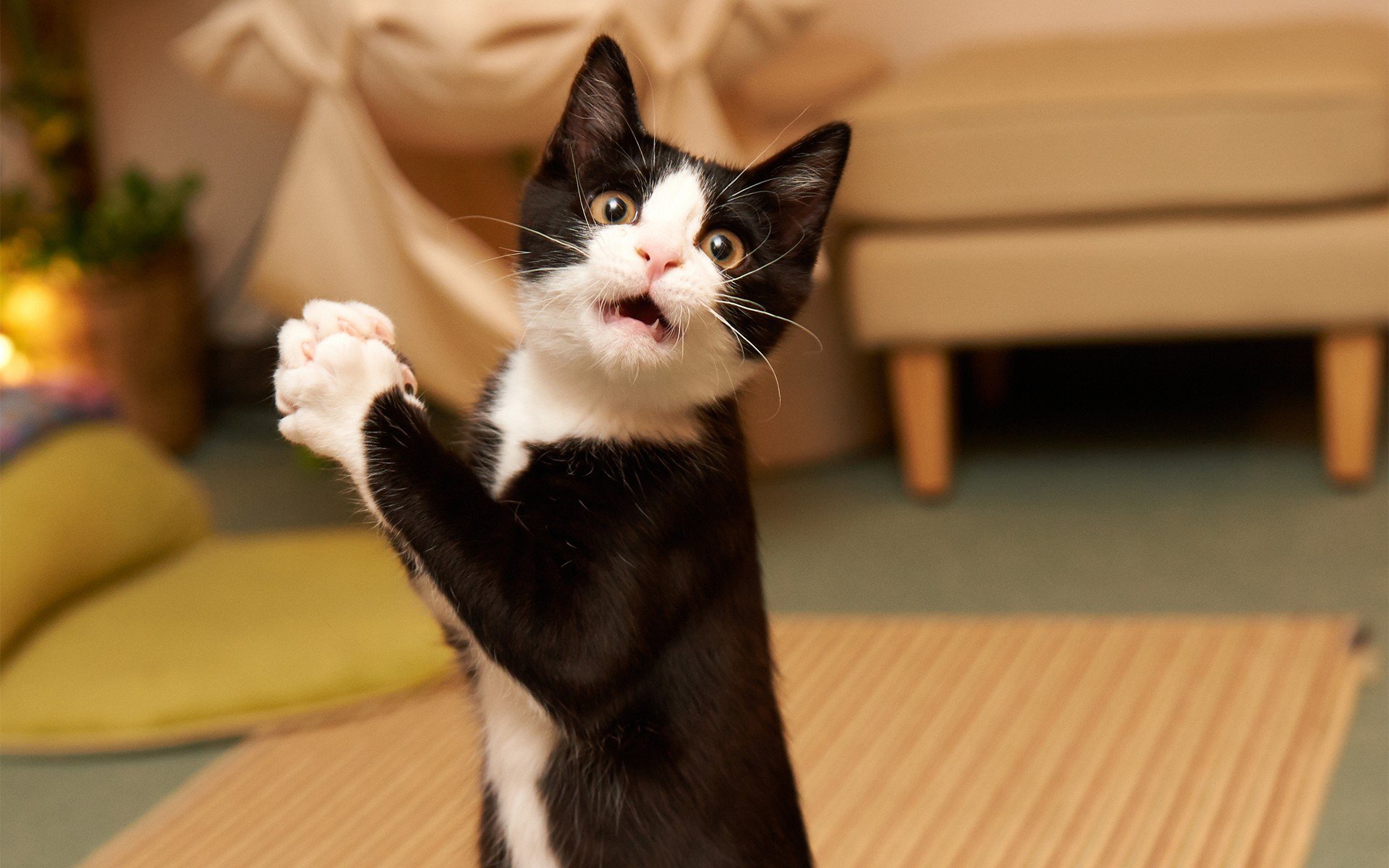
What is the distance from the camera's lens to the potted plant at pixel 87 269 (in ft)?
7.29

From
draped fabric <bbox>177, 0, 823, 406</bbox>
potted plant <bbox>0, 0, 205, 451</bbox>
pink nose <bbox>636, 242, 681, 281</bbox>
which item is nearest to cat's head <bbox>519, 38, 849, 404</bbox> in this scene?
pink nose <bbox>636, 242, 681, 281</bbox>

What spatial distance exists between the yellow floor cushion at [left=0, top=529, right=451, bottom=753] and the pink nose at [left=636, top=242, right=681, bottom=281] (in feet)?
2.15

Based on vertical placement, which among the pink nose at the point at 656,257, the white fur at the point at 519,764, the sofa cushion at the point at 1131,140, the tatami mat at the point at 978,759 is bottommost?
the tatami mat at the point at 978,759

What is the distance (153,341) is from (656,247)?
1796mm

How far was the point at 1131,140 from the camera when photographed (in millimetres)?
1758

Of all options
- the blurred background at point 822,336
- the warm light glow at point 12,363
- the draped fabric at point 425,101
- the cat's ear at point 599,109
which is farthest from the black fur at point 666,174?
the warm light glow at point 12,363

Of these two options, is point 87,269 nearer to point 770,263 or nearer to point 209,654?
point 209,654

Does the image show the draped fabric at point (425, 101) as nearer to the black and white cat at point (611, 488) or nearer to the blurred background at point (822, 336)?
the blurred background at point (822, 336)

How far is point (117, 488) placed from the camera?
65.2 inches

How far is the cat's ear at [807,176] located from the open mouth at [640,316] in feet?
0.34

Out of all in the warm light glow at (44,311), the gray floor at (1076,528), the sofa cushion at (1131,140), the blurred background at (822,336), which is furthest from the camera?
the warm light glow at (44,311)

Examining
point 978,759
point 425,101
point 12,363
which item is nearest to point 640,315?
point 978,759

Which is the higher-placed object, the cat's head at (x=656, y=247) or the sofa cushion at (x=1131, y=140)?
the cat's head at (x=656, y=247)

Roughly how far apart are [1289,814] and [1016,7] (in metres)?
1.75
